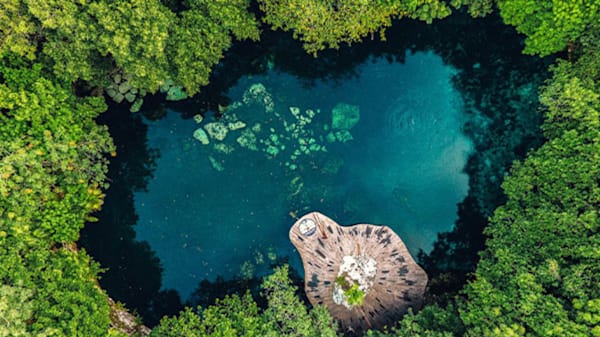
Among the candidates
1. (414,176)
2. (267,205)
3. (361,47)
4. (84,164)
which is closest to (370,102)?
(361,47)

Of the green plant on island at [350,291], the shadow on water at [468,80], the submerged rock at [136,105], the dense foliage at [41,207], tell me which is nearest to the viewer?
the dense foliage at [41,207]

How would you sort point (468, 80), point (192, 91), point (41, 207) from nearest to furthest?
1. point (41, 207)
2. point (192, 91)
3. point (468, 80)

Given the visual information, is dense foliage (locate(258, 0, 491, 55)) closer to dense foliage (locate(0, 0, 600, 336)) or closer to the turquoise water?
dense foliage (locate(0, 0, 600, 336))

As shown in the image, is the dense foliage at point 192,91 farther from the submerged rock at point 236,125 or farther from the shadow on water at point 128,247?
the submerged rock at point 236,125

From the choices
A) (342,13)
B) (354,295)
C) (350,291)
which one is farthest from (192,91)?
(354,295)

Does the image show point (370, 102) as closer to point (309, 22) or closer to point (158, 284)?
point (309, 22)

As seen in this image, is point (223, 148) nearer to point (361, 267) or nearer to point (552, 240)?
point (361, 267)

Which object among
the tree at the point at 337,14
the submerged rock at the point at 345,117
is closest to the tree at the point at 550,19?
the tree at the point at 337,14
